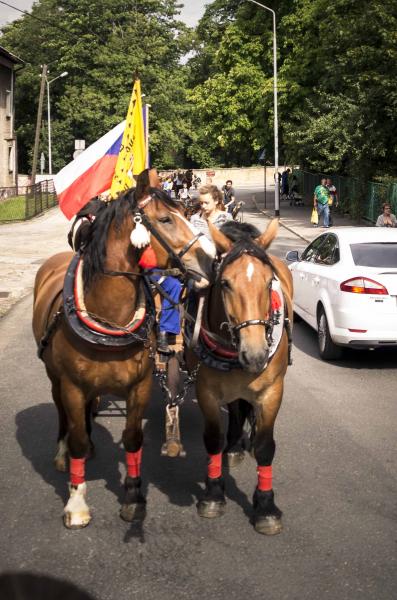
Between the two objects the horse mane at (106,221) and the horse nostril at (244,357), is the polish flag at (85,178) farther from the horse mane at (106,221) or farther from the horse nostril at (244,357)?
the horse nostril at (244,357)

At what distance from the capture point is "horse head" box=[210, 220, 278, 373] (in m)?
4.18

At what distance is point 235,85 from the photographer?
4506 cm

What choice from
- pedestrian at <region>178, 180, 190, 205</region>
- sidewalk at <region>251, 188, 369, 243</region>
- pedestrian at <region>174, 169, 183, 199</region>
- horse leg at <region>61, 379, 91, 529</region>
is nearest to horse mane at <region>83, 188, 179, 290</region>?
horse leg at <region>61, 379, 91, 529</region>

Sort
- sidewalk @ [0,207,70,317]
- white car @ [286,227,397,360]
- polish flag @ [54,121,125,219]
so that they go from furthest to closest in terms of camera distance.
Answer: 1. sidewalk @ [0,207,70,317]
2. white car @ [286,227,397,360]
3. polish flag @ [54,121,125,219]

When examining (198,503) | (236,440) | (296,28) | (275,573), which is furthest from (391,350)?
(296,28)

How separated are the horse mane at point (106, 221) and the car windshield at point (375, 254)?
5.46m

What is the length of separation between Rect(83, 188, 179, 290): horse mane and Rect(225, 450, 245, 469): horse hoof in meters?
2.10

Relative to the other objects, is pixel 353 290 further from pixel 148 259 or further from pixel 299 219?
pixel 299 219

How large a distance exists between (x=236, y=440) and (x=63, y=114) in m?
61.4

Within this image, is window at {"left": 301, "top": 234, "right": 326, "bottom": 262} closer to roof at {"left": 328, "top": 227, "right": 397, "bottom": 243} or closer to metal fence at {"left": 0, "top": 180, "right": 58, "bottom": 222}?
roof at {"left": 328, "top": 227, "right": 397, "bottom": 243}

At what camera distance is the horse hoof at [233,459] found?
603 centimetres

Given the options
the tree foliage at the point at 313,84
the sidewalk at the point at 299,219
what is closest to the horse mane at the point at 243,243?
→ the sidewalk at the point at 299,219

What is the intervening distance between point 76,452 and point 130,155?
277 cm

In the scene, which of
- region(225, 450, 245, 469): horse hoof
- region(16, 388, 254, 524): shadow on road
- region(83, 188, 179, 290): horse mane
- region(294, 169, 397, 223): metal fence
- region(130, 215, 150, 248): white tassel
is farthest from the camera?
region(294, 169, 397, 223): metal fence
